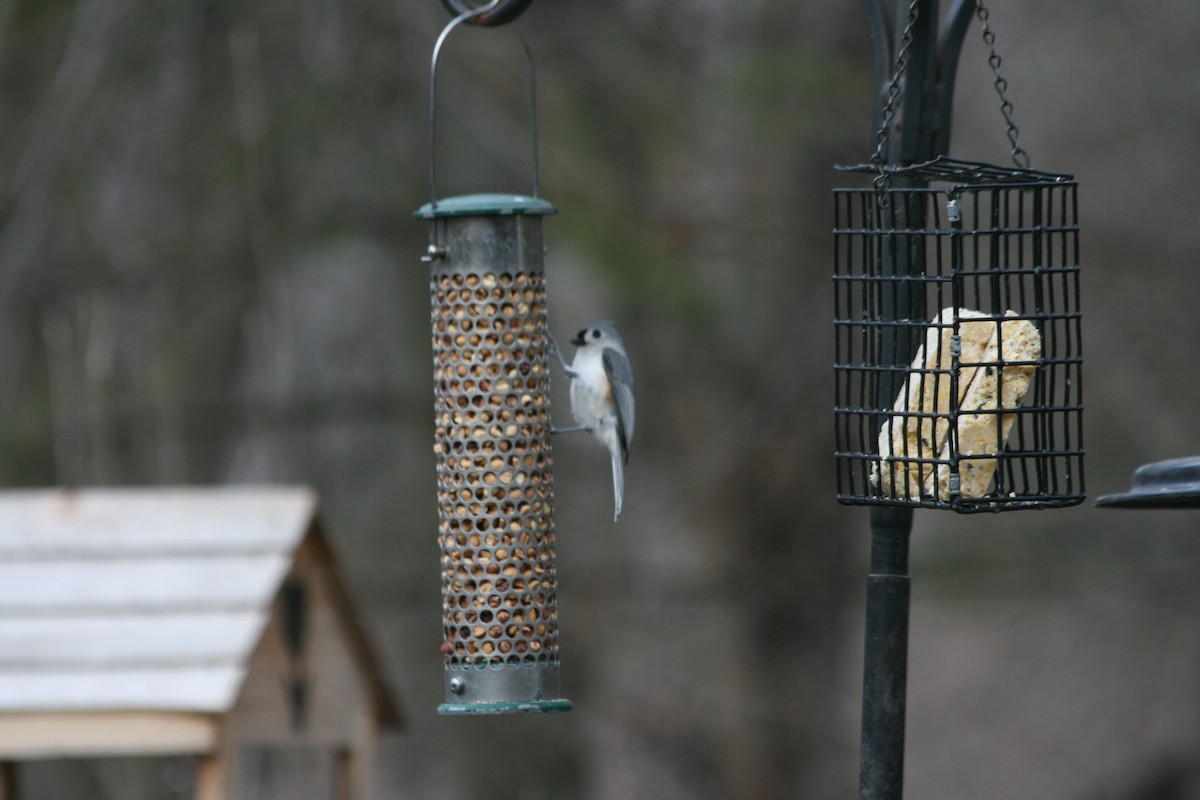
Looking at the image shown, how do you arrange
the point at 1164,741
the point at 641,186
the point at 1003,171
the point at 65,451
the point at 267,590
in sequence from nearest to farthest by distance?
the point at 1003,171 < the point at 267,590 < the point at 65,451 < the point at 641,186 < the point at 1164,741

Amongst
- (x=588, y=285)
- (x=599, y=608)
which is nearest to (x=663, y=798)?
(x=599, y=608)

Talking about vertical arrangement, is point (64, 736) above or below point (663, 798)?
above

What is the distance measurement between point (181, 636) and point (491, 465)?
3.49ft

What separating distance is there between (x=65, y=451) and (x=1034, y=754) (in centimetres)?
652

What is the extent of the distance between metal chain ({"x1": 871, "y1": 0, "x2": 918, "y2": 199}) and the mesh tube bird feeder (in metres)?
1.02

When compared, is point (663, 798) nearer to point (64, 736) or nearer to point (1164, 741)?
point (1164, 741)

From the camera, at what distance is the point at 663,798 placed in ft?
27.3

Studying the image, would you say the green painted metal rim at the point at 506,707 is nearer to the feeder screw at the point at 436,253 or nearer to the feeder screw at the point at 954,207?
the feeder screw at the point at 436,253

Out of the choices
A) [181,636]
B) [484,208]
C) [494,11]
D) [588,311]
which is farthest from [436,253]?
[588,311]

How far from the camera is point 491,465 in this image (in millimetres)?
4164

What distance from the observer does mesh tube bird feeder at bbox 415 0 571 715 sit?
13.4 ft

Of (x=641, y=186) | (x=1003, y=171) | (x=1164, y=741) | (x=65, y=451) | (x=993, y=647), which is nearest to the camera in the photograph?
(x=1003, y=171)

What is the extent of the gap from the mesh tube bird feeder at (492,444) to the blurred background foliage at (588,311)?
2.75 metres

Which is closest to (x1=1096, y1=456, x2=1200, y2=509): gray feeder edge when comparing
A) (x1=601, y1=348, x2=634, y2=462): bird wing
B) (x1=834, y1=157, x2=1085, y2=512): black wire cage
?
(x1=834, y1=157, x2=1085, y2=512): black wire cage
